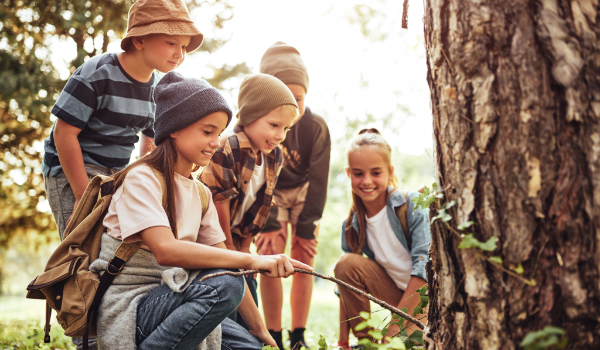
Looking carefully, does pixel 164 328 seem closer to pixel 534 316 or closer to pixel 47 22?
pixel 534 316

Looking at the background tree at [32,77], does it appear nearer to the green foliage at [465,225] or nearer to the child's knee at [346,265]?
the child's knee at [346,265]

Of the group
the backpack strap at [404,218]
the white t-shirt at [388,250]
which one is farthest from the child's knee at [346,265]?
the backpack strap at [404,218]

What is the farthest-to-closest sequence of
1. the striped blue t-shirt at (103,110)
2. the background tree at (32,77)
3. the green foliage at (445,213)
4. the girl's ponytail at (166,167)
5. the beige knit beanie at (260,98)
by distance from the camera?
the background tree at (32,77) → the beige knit beanie at (260,98) → the striped blue t-shirt at (103,110) → the girl's ponytail at (166,167) → the green foliage at (445,213)

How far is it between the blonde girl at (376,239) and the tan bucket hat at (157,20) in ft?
4.84

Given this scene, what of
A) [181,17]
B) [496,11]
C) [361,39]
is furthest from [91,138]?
[361,39]

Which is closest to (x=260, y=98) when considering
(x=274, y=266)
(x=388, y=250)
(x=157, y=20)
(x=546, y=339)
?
(x=157, y=20)

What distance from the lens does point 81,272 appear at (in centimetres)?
185

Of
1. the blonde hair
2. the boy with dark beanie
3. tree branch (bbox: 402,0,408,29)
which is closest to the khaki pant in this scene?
the blonde hair

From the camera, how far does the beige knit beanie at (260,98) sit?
282cm

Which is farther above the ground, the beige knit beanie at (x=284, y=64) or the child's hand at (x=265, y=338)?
the beige knit beanie at (x=284, y=64)

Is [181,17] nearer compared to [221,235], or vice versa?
[221,235]

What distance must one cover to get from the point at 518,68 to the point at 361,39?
1631 cm

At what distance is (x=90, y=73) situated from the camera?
102 inches

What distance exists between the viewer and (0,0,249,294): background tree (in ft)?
22.5
